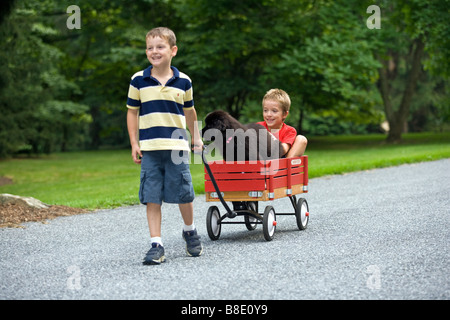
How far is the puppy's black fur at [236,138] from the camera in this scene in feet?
18.4

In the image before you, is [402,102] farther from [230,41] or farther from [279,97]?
[279,97]

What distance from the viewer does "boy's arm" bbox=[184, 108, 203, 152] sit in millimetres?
5000

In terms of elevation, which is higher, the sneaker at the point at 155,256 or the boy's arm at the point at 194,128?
the boy's arm at the point at 194,128

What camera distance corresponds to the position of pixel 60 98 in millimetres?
30406

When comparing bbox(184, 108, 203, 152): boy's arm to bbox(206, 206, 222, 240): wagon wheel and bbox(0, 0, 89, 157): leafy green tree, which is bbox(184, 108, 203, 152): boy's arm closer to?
bbox(206, 206, 222, 240): wagon wheel

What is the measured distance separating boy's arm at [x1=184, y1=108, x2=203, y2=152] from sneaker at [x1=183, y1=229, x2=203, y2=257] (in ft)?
2.50

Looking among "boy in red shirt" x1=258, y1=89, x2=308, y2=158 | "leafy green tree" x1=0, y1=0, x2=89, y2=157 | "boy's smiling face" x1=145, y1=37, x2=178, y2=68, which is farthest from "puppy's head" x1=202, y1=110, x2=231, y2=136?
"leafy green tree" x1=0, y1=0, x2=89, y2=157

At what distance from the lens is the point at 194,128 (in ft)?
16.6

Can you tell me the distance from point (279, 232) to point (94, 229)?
2.14 metres

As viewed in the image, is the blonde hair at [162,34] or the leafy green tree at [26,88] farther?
the leafy green tree at [26,88]

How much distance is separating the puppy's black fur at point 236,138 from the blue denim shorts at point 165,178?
27.0 inches

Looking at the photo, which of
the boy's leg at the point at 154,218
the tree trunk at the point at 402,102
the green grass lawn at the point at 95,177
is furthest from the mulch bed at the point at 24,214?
the tree trunk at the point at 402,102

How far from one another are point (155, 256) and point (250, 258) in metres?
0.79

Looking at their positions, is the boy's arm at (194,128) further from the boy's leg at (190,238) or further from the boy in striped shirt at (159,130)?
the boy's leg at (190,238)
